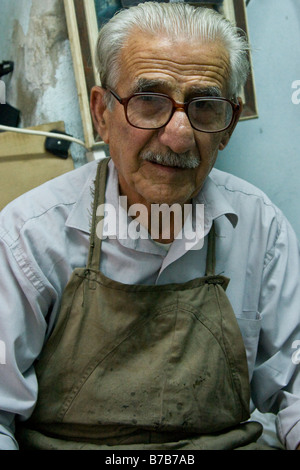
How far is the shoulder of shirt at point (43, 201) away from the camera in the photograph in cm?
107

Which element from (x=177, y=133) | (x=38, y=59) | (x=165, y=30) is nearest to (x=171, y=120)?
(x=177, y=133)

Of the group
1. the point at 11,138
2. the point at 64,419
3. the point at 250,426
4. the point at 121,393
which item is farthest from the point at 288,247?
the point at 11,138

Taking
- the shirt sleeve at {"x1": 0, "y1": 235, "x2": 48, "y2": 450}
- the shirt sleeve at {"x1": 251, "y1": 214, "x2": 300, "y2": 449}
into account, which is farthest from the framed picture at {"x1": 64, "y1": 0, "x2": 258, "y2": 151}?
the shirt sleeve at {"x1": 0, "y1": 235, "x2": 48, "y2": 450}

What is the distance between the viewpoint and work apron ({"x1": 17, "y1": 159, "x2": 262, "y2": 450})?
105 centimetres

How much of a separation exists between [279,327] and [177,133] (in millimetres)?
570

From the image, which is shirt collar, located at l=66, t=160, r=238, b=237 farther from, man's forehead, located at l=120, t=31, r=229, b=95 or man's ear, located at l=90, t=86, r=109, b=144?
man's forehead, located at l=120, t=31, r=229, b=95

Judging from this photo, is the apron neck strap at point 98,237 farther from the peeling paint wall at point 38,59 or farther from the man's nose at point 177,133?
the peeling paint wall at point 38,59

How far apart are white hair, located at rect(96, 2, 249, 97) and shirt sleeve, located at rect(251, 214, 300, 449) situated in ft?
1.40

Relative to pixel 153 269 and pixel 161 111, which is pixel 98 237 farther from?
pixel 161 111

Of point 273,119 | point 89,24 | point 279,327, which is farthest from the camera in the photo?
point 273,119

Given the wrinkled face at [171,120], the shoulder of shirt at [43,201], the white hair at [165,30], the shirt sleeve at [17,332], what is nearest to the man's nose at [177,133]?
the wrinkled face at [171,120]

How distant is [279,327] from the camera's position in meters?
1.24

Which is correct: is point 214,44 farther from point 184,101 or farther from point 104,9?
point 104,9

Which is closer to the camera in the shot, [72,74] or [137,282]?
[137,282]
